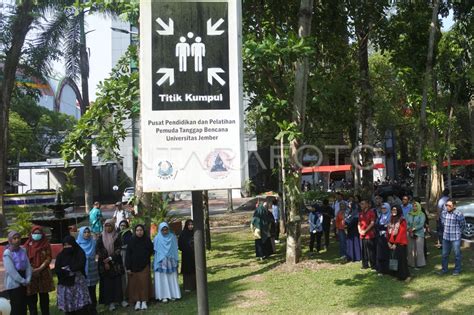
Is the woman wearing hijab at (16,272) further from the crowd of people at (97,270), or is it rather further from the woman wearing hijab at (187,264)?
the woman wearing hijab at (187,264)

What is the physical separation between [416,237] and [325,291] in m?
2.45

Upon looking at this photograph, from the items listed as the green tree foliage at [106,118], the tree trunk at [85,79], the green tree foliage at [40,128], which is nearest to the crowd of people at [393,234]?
the green tree foliage at [106,118]

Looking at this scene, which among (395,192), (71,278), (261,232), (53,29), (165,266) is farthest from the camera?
(395,192)

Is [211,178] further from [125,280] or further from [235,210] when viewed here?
[235,210]

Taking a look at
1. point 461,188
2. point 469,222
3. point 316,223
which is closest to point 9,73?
point 316,223

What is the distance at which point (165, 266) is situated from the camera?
8.64 metres

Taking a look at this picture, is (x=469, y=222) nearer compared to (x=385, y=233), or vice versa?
(x=385, y=233)

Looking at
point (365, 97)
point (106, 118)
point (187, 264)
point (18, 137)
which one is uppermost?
point (18, 137)

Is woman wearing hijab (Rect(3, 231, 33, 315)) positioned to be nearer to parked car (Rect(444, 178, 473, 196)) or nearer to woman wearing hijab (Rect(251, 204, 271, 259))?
woman wearing hijab (Rect(251, 204, 271, 259))

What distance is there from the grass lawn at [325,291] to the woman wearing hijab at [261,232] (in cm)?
56

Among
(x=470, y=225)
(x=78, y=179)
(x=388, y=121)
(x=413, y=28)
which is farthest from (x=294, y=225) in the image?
(x=78, y=179)

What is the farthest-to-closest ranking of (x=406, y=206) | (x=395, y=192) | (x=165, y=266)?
(x=395, y=192) → (x=406, y=206) → (x=165, y=266)

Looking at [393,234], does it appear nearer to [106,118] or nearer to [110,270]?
[110,270]

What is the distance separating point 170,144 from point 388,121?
2888 cm
